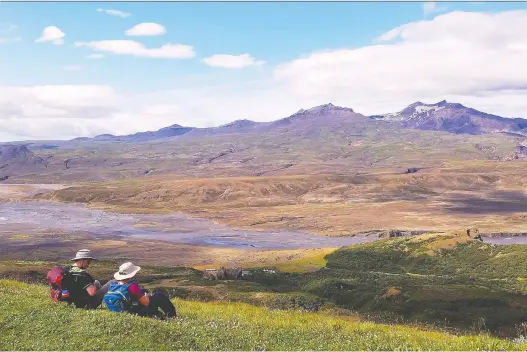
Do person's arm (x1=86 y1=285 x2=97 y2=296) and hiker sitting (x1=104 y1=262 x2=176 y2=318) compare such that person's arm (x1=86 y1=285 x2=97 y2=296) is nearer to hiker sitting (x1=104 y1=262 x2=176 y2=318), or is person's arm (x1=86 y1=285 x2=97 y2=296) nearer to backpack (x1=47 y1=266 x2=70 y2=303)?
hiker sitting (x1=104 y1=262 x2=176 y2=318)

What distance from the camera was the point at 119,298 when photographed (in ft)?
49.7

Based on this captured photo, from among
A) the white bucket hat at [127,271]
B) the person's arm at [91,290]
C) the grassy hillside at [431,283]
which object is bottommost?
the grassy hillside at [431,283]

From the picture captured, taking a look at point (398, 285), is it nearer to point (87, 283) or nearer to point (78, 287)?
point (87, 283)

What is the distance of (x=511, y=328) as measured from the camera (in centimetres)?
3844

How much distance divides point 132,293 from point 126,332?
7.16ft

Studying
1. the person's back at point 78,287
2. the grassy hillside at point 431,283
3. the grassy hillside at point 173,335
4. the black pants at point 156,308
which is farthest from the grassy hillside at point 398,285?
the person's back at point 78,287

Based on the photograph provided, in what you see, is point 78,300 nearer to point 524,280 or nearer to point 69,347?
point 69,347

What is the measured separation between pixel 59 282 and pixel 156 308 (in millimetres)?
3402

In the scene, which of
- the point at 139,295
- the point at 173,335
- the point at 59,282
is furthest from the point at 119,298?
the point at 173,335

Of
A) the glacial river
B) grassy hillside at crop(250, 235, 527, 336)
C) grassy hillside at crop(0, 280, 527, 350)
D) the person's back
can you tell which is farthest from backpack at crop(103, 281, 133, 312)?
the glacial river

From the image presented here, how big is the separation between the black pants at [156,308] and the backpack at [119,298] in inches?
12.7

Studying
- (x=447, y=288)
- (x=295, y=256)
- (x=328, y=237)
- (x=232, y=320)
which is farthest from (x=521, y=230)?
(x=232, y=320)

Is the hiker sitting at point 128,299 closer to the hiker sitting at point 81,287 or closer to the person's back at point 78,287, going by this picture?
the hiker sitting at point 81,287

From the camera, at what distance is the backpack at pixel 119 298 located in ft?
49.7
